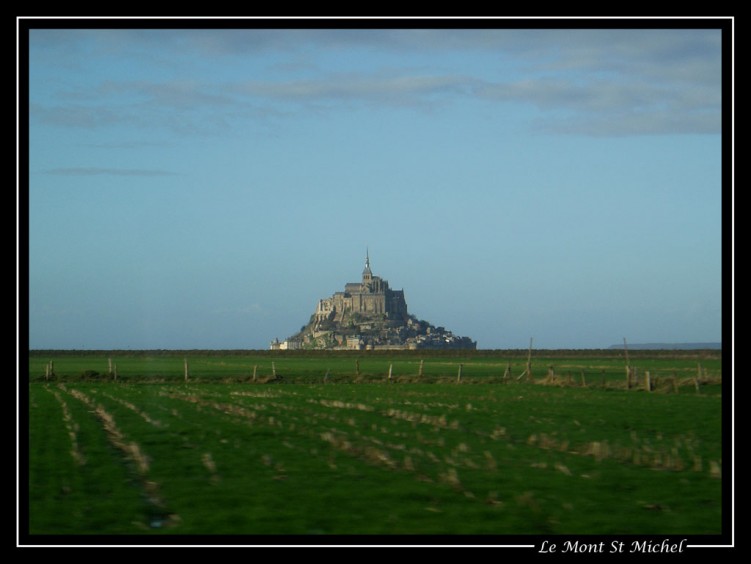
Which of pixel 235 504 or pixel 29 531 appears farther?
pixel 235 504

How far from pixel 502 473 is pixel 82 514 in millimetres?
7287

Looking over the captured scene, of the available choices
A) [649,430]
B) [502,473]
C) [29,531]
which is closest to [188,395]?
[649,430]
